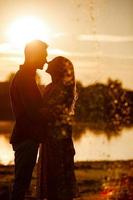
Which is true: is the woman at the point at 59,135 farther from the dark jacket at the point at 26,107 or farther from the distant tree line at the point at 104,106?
the distant tree line at the point at 104,106

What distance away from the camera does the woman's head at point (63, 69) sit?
602cm

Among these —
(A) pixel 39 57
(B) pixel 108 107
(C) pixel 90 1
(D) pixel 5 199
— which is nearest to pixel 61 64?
(A) pixel 39 57

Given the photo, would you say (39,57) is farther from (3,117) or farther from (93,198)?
(3,117)

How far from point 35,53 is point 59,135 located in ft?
2.63

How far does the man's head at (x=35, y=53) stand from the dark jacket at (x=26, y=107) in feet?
0.27

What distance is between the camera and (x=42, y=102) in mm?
5848

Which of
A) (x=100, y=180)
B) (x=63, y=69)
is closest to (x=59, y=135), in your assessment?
(x=63, y=69)

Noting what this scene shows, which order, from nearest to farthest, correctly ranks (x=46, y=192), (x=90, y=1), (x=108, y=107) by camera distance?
(x=46, y=192) → (x=90, y=1) → (x=108, y=107)

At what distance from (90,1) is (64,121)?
4.08 m

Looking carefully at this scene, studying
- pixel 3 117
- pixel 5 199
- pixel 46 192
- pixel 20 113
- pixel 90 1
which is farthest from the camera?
pixel 3 117

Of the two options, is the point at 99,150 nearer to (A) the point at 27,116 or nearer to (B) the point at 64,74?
(B) the point at 64,74

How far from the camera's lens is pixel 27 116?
5715 mm

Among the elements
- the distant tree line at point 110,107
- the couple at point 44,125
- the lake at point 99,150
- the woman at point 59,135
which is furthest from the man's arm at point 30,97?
the distant tree line at point 110,107

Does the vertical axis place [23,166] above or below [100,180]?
above
